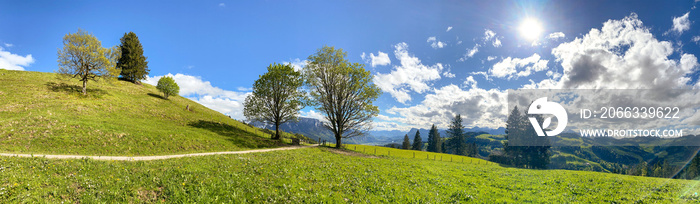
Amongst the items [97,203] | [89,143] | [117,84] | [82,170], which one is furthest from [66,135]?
[117,84]

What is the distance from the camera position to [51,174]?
10.2 meters

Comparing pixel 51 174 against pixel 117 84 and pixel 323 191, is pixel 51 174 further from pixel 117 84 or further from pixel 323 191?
pixel 117 84

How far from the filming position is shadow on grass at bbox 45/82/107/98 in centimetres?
3772

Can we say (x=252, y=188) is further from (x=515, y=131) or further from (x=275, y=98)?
(x=515, y=131)

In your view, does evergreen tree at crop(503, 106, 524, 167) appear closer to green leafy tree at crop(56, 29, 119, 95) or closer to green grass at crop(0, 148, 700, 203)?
green grass at crop(0, 148, 700, 203)

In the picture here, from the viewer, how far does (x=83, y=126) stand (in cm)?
2372

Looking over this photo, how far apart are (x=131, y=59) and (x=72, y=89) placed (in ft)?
99.0

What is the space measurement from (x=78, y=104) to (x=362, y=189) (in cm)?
4304

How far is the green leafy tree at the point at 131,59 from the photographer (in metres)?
64.0

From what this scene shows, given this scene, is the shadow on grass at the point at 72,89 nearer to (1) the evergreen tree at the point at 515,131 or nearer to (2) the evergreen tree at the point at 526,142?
(1) the evergreen tree at the point at 515,131

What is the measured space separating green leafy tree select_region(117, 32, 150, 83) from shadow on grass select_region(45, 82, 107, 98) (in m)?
25.0

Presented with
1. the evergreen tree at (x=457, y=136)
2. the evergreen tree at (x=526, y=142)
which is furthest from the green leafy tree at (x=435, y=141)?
the evergreen tree at (x=526, y=142)

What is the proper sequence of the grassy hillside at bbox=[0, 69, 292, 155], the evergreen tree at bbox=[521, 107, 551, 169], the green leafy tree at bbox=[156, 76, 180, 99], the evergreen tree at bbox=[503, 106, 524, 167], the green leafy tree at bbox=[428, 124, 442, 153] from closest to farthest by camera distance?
the grassy hillside at bbox=[0, 69, 292, 155]
the green leafy tree at bbox=[156, 76, 180, 99]
the evergreen tree at bbox=[521, 107, 551, 169]
the evergreen tree at bbox=[503, 106, 524, 167]
the green leafy tree at bbox=[428, 124, 442, 153]

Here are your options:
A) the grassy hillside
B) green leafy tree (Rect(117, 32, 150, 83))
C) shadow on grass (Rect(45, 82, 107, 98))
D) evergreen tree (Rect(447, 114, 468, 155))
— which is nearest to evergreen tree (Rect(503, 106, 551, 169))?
evergreen tree (Rect(447, 114, 468, 155))
